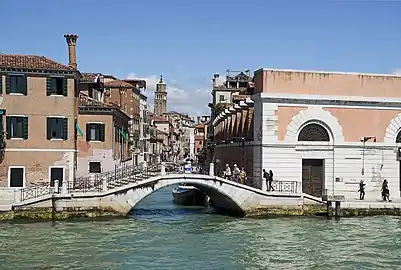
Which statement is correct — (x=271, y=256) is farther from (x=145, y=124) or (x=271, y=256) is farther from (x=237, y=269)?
(x=145, y=124)

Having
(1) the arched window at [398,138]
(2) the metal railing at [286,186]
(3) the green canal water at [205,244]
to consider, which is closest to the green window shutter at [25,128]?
(3) the green canal water at [205,244]

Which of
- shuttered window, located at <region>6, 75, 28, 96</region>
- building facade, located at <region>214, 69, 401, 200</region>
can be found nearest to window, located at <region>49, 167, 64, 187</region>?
shuttered window, located at <region>6, 75, 28, 96</region>

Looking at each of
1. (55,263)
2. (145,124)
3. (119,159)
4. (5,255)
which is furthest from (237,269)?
(145,124)

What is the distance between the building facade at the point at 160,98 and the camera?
122 m

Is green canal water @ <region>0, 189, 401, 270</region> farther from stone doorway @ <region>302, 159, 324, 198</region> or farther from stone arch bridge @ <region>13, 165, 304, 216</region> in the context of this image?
stone doorway @ <region>302, 159, 324, 198</region>

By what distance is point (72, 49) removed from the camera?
111 feet

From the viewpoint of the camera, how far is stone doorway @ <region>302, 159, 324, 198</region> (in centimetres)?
2958

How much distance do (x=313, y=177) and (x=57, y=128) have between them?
12.6m

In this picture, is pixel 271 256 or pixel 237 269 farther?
pixel 271 256

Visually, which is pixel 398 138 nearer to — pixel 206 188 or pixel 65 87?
pixel 206 188

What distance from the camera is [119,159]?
36.8 m

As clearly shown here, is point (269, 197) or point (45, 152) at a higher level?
point (45, 152)

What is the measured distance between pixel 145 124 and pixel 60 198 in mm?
37877

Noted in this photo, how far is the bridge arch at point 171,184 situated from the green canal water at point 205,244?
0.76 m
